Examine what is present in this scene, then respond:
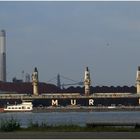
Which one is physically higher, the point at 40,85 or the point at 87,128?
the point at 40,85

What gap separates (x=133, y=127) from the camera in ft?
63.1

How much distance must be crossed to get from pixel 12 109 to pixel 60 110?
449 inches

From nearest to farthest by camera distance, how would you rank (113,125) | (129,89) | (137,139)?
1. (137,139)
2. (113,125)
3. (129,89)

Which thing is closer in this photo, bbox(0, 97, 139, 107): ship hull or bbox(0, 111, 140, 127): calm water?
bbox(0, 111, 140, 127): calm water

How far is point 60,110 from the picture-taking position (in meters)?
109

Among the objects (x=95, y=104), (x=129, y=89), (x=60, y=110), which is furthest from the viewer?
(x=129, y=89)

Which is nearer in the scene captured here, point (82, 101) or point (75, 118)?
point (75, 118)

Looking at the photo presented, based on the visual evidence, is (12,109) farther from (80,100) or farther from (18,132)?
(18,132)

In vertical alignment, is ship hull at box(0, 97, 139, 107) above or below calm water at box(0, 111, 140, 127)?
above

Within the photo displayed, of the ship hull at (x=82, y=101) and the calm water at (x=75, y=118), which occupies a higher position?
the ship hull at (x=82, y=101)

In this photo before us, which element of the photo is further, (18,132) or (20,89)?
(20,89)

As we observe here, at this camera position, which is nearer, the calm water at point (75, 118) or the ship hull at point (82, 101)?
the calm water at point (75, 118)

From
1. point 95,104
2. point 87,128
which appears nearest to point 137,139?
point 87,128

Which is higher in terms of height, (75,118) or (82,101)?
(82,101)
